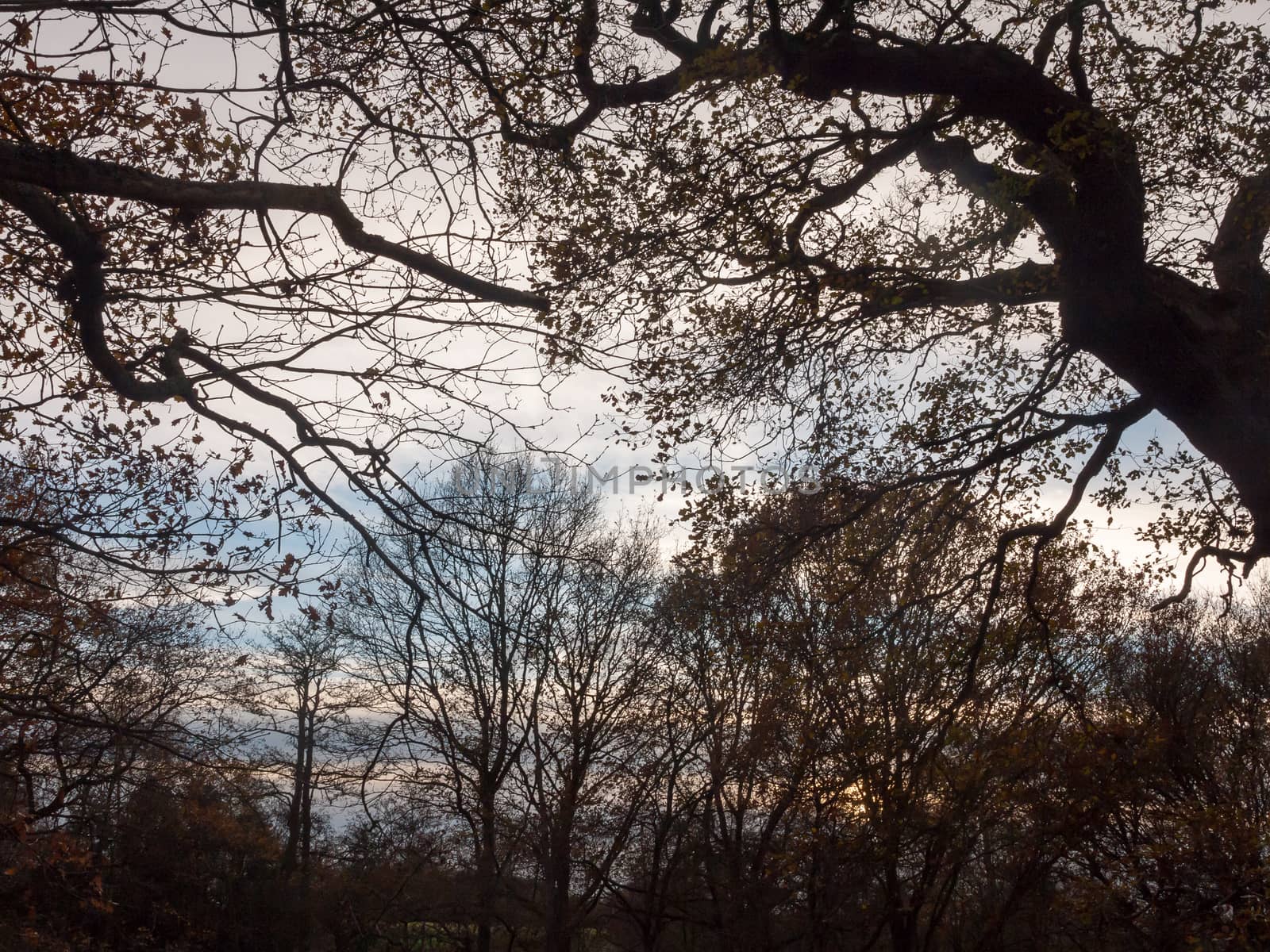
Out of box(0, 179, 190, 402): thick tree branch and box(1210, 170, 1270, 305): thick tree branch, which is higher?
box(1210, 170, 1270, 305): thick tree branch

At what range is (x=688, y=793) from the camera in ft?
65.1

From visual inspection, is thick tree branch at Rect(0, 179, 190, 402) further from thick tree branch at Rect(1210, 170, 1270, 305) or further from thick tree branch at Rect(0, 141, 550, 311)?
thick tree branch at Rect(1210, 170, 1270, 305)

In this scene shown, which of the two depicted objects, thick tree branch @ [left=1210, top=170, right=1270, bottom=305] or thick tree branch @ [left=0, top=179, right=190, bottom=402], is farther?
thick tree branch @ [left=1210, top=170, right=1270, bottom=305]

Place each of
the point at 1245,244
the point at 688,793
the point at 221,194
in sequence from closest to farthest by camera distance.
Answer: the point at 221,194 < the point at 1245,244 < the point at 688,793

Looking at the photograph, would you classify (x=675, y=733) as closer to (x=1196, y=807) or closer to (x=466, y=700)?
(x=466, y=700)

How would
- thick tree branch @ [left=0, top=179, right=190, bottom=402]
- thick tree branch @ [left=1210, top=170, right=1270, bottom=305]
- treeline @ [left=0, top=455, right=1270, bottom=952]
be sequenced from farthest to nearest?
treeline @ [left=0, top=455, right=1270, bottom=952] < thick tree branch @ [left=1210, top=170, right=1270, bottom=305] < thick tree branch @ [left=0, top=179, right=190, bottom=402]

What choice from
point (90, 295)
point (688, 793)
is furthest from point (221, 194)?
point (688, 793)

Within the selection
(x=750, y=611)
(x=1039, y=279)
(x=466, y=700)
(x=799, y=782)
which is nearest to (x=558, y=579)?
(x=466, y=700)

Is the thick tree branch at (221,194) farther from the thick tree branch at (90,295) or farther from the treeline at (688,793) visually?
the treeline at (688,793)

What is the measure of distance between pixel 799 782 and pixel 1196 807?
5696 mm

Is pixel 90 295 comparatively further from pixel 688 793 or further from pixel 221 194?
pixel 688 793

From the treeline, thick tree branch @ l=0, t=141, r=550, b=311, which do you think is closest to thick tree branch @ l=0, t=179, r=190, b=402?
thick tree branch @ l=0, t=141, r=550, b=311

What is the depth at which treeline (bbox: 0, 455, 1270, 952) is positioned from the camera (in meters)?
12.0

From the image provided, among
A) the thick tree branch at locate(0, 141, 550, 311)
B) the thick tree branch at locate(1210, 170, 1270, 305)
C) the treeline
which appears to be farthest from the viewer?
the treeline
